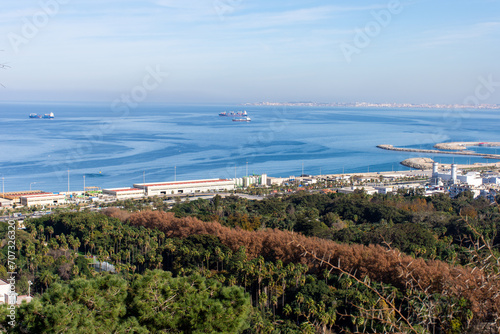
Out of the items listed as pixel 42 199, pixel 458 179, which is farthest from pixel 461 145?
pixel 42 199

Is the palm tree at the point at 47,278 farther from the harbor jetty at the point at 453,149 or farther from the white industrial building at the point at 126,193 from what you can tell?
the harbor jetty at the point at 453,149

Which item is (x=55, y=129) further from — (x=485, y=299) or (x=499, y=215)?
(x=485, y=299)

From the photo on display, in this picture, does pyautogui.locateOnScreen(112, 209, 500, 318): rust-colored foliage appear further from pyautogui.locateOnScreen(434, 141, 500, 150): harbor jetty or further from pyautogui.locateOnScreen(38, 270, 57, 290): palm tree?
pyautogui.locateOnScreen(434, 141, 500, 150): harbor jetty

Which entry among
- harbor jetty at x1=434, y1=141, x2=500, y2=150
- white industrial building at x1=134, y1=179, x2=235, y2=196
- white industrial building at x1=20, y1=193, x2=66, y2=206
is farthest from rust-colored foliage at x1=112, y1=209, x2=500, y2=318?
harbor jetty at x1=434, y1=141, x2=500, y2=150

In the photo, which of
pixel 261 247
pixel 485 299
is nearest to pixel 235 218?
pixel 261 247

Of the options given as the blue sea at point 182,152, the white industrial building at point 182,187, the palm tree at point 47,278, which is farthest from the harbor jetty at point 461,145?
the palm tree at point 47,278

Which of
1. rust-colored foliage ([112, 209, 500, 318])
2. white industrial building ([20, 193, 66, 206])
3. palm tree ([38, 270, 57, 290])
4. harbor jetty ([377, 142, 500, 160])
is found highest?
rust-colored foliage ([112, 209, 500, 318])
